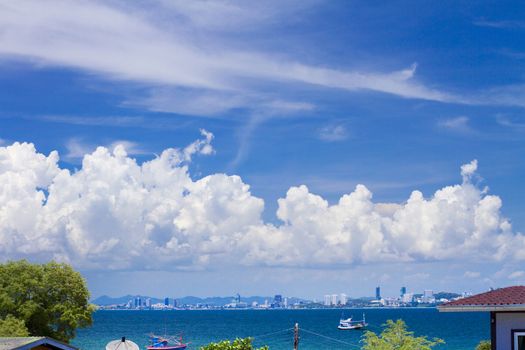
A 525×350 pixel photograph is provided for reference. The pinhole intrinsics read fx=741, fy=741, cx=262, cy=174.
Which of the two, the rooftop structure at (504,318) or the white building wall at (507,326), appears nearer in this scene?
the rooftop structure at (504,318)

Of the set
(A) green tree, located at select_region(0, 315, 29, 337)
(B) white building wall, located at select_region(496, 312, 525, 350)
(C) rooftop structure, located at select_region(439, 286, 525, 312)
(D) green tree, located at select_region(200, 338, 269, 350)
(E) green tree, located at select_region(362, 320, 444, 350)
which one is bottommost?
(A) green tree, located at select_region(0, 315, 29, 337)

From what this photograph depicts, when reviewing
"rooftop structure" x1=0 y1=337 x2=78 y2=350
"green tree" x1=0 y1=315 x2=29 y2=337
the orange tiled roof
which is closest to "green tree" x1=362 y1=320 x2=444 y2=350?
the orange tiled roof

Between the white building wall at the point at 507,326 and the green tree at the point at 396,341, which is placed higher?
the white building wall at the point at 507,326

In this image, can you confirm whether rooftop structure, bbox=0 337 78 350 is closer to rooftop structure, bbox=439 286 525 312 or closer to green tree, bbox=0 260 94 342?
rooftop structure, bbox=439 286 525 312

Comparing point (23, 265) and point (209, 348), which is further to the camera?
point (23, 265)

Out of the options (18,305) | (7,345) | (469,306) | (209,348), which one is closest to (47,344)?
(7,345)

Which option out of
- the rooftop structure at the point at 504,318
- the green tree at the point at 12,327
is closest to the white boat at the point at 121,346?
the rooftop structure at the point at 504,318

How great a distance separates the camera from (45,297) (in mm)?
50875

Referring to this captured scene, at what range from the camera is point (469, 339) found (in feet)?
410

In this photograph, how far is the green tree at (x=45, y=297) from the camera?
1954 inches

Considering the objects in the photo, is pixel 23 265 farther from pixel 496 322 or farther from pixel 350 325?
pixel 350 325

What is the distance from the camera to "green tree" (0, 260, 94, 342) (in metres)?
49.6

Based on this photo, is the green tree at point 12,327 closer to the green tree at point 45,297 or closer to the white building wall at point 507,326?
the green tree at point 45,297

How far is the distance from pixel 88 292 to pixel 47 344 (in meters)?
30.9
